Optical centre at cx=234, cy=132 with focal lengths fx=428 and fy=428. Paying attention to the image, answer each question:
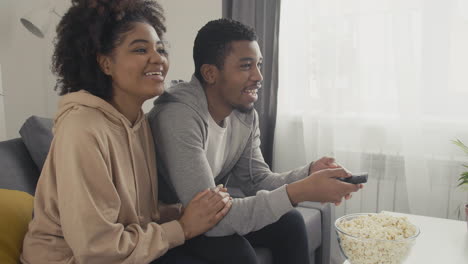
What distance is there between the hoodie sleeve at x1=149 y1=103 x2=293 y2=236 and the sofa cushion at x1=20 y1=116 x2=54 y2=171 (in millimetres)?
573

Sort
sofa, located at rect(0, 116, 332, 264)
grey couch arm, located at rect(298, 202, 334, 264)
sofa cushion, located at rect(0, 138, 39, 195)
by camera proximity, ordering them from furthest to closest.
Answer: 1. grey couch arm, located at rect(298, 202, 334, 264)
2. sofa cushion, located at rect(0, 138, 39, 195)
3. sofa, located at rect(0, 116, 332, 264)

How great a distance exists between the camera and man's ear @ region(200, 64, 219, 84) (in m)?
1.45

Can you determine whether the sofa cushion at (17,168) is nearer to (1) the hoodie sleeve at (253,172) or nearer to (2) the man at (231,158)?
(2) the man at (231,158)

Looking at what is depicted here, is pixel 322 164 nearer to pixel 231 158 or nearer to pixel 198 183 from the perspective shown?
pixel 231 158

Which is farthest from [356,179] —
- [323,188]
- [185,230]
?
[185,230]

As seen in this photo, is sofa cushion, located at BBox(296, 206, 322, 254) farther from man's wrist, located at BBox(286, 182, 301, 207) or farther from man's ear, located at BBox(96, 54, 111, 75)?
man's ear, located at BBox(96, 54, 111, 75)

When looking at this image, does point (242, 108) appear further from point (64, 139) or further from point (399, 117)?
point (399, 117)

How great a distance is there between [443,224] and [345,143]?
917 millimetres

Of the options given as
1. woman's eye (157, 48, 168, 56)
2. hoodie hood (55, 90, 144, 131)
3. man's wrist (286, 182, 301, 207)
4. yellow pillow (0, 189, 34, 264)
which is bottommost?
yellow pillow (0, 189, 34, 264)

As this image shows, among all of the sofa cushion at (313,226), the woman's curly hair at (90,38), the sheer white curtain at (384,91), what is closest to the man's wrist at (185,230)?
the woman's curly hair at (90,38)

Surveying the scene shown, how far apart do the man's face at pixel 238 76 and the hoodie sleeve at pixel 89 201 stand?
20.0 inches

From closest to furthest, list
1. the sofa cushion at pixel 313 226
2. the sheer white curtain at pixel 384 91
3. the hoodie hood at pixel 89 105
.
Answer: the hoodie hood at pixel 89 105
the sofa cushion at pixel 313 226
the sheer white curtain at pixel 384 91

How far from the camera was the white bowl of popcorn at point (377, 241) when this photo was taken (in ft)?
3.20

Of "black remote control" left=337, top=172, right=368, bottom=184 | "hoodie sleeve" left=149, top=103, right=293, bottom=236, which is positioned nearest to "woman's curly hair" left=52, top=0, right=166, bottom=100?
"hoodie sleeve" left=149, top=103, right=293, bottom=236
